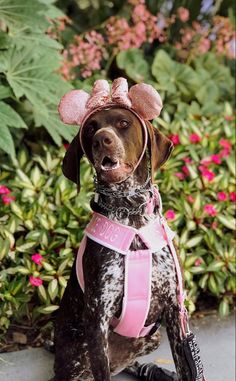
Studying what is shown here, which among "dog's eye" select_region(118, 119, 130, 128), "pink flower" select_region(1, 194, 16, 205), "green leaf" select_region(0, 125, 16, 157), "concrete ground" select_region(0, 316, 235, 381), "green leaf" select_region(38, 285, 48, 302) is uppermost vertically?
"dog's eye" select_region(118, 119, 130, 128)

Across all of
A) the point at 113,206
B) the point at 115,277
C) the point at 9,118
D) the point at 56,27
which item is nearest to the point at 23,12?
the point at 9,118

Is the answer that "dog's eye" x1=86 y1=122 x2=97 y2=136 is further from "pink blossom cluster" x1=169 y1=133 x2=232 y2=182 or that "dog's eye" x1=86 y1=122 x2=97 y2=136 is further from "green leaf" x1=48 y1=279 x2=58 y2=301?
"pink blossom cluster" x1=169 y1=133 x2=232 y2=182

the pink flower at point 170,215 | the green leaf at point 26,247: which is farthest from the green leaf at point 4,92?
the pink flower at point 170,215

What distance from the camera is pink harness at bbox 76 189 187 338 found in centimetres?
249

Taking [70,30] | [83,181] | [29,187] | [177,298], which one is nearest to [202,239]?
[83,181]

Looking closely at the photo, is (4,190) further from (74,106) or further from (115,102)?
(115,102)

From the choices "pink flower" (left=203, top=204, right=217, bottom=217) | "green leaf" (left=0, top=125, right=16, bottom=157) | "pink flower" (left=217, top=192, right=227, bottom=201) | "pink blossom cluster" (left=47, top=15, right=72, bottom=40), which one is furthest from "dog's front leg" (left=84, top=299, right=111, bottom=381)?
"pink blossom cluster" (left=47, top=15, right=72, bottom=40)

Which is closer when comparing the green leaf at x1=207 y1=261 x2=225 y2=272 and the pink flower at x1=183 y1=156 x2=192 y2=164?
the green leaf at x1=207 y1=261 x2=225 y2=272

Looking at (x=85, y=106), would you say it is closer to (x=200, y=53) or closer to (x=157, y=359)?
(x=157, y=359)

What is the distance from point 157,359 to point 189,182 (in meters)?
1.33

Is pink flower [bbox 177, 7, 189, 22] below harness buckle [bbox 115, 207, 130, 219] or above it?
above

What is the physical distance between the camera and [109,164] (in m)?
2.34

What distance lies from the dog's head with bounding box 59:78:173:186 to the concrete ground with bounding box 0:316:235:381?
1234mm

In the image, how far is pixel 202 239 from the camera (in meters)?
4.00
